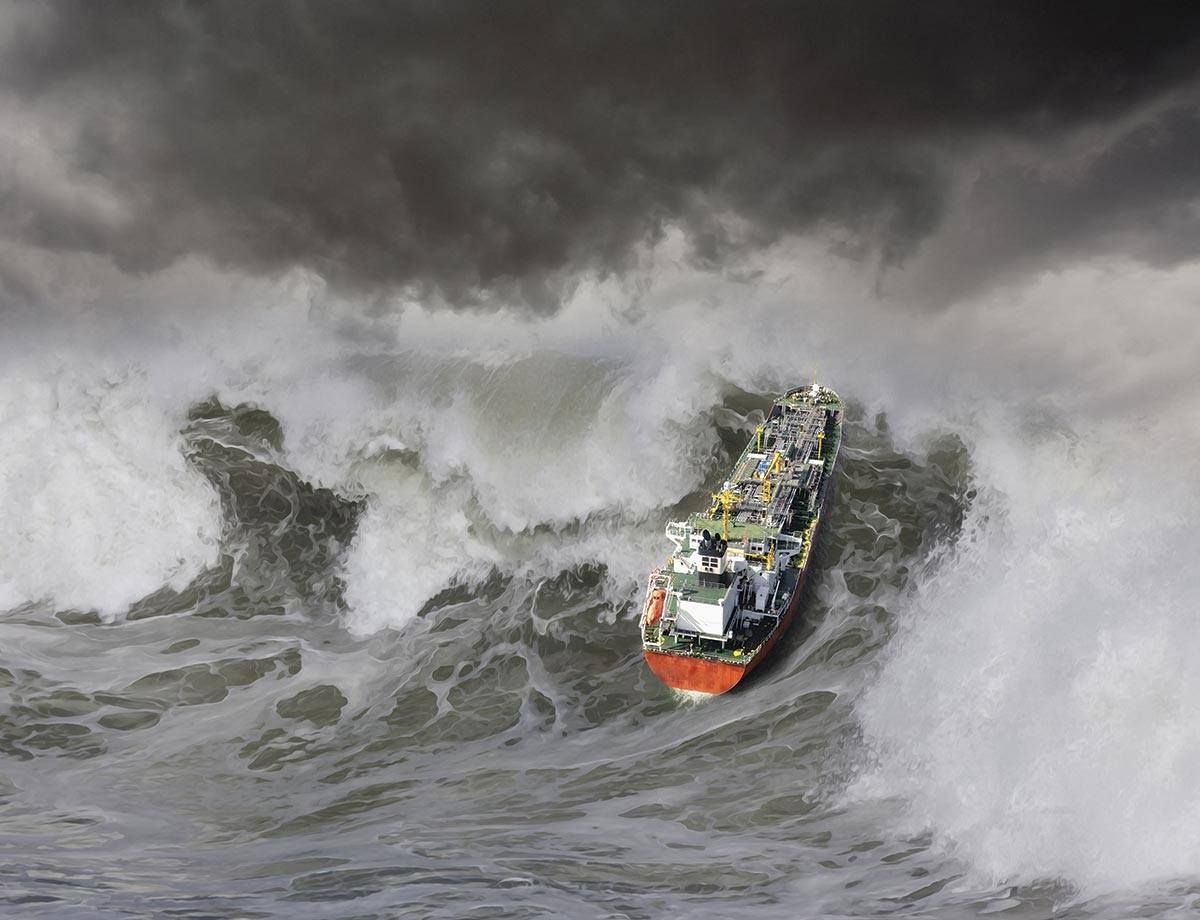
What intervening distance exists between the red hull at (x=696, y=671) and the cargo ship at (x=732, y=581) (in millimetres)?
27

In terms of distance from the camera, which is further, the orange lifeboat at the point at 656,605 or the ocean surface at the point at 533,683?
the orange lifeboat at the point at 656,605

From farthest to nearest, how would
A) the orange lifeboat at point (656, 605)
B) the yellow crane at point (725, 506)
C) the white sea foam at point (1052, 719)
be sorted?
the yellow crane at point (725, 506) → the orange lifeboat at point (656, 605) → the white sea foam at point (1052, 719)

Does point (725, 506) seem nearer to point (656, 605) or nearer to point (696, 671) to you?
point (656, 605)

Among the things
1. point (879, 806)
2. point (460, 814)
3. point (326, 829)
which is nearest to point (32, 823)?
point (326, 829)

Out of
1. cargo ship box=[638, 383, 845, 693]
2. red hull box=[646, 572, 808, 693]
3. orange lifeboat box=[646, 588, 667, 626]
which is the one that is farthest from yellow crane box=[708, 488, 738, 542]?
red hull box=[646, 572, 808, 693]

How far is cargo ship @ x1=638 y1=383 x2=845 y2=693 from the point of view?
24.9 metres

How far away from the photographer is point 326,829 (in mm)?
19312

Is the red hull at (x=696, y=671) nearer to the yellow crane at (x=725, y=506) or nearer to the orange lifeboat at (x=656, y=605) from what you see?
the orange lifeboat at (x=656, y=605)

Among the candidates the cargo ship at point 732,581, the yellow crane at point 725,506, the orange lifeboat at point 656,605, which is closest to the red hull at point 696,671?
the cargo ship at point 732,581

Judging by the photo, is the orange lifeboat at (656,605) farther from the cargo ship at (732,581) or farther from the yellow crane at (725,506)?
the yellow crane at (725,506)

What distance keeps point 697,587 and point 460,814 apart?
957 cm

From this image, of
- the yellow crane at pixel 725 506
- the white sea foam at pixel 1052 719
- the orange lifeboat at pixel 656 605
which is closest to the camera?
the white sea foam at pixel 1052 719

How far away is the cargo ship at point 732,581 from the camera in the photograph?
81.6 ft

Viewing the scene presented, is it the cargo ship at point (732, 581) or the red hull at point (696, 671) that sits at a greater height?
the cargo ship at point (732, 581)
